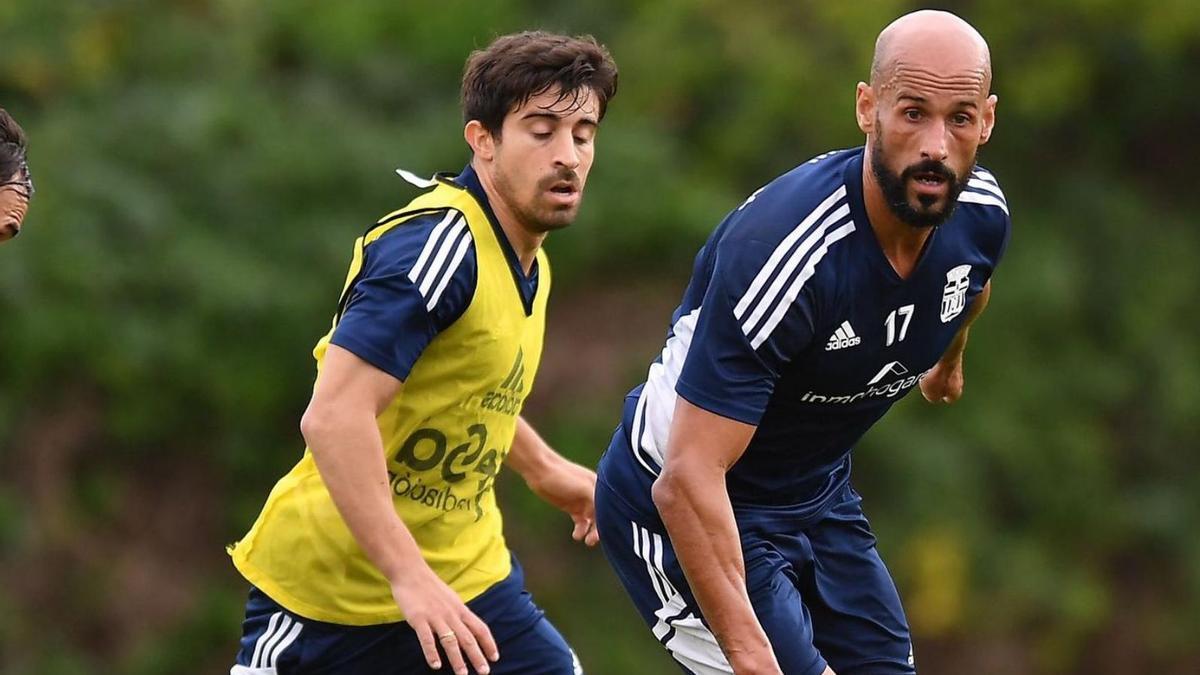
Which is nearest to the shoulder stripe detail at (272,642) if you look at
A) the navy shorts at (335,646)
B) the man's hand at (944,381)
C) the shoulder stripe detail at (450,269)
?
the navy shorts at (335,646)

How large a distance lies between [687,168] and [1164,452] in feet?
13.3

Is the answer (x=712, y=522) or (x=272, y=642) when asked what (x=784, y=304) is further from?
(x=272, y=642)

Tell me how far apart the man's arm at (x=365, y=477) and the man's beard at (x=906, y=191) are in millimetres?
1127

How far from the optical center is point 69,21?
1164cm

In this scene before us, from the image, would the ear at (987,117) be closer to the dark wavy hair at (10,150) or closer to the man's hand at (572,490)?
the man's hand at (572,490)

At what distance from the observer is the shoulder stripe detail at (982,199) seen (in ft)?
14.0

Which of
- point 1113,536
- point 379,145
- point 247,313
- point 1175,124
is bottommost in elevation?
point 1113,536

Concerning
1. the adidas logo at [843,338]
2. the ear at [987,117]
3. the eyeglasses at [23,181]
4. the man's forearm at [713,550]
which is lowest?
the man's forearm at [713,550]

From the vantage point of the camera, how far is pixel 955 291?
4.23 metres

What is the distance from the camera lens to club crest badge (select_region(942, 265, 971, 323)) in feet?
13.8

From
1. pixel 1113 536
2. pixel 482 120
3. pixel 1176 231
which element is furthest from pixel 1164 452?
pixel 482 120

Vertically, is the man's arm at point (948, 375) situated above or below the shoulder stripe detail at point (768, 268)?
below

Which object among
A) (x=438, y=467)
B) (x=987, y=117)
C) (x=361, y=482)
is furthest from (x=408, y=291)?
(x=987, y=117)

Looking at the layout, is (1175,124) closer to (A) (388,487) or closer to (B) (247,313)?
(B) (247,313)
